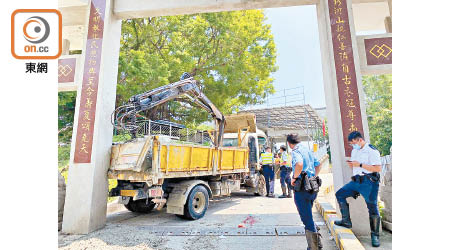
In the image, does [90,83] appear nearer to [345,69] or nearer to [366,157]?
[345,69]

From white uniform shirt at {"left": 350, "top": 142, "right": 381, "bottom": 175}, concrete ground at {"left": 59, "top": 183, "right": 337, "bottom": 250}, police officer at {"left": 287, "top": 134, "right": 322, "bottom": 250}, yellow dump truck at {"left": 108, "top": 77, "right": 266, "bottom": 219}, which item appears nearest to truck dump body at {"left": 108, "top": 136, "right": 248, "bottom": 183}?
yellow dump truck at {"left": 108, "top": 77, "right": 266, "bottom": 219}

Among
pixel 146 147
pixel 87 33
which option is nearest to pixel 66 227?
pixel 146 147

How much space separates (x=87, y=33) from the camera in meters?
5.45

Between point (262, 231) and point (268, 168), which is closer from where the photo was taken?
point (262, 231)

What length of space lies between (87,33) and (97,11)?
556 millimetres

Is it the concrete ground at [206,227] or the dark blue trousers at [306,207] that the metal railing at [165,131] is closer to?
the concrete ground at [206,227]

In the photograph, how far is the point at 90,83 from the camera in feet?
17.1

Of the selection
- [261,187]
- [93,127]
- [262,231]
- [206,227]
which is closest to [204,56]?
[261,187]

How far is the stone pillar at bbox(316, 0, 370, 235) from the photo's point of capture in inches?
175

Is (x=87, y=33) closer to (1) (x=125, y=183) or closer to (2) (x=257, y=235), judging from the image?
(1) (x=125, y=183)

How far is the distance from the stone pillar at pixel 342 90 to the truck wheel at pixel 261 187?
466 cm

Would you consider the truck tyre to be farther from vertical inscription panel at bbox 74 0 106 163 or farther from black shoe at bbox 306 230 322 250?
black shoe at bbox 306 230 322 250

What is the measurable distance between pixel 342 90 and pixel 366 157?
1621mm

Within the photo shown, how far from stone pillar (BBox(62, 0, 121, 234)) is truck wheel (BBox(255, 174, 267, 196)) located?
5455 millimetres
